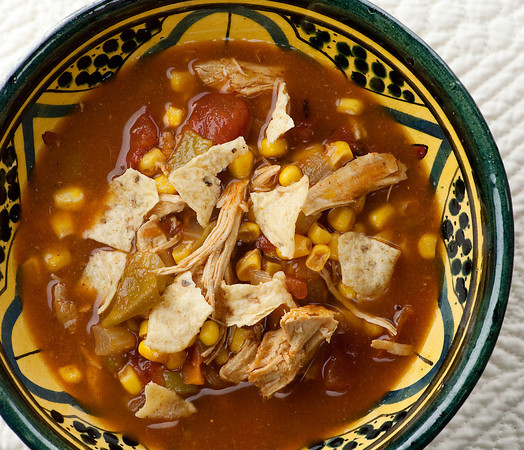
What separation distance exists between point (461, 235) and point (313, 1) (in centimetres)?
135

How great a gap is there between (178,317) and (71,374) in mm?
687

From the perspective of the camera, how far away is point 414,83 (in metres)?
3.10

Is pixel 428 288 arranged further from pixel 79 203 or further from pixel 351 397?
pixel 79 203

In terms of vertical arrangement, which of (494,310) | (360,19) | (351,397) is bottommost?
(351,397)

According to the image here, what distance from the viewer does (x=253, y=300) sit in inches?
123

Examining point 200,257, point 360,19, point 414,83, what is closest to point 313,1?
point 360,19

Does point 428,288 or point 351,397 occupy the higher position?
point 428,288

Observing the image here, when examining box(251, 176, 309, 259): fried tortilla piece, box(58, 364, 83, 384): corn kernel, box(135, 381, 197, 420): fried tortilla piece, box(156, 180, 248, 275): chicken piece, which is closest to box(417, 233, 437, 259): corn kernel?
box(251, 176, 309, 259): fried tortilla piece

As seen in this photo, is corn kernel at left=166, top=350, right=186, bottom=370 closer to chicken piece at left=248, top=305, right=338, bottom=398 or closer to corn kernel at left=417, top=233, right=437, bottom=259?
chicken piece at left=248, top=305, right=338, bottom=398

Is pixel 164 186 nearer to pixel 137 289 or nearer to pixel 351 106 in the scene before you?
pixel 137 289

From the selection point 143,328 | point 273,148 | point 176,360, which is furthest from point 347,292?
point 143,328

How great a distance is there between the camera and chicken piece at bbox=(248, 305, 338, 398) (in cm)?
307

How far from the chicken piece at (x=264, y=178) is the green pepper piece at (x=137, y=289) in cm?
62

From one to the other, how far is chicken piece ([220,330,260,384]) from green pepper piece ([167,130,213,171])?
97 cm
